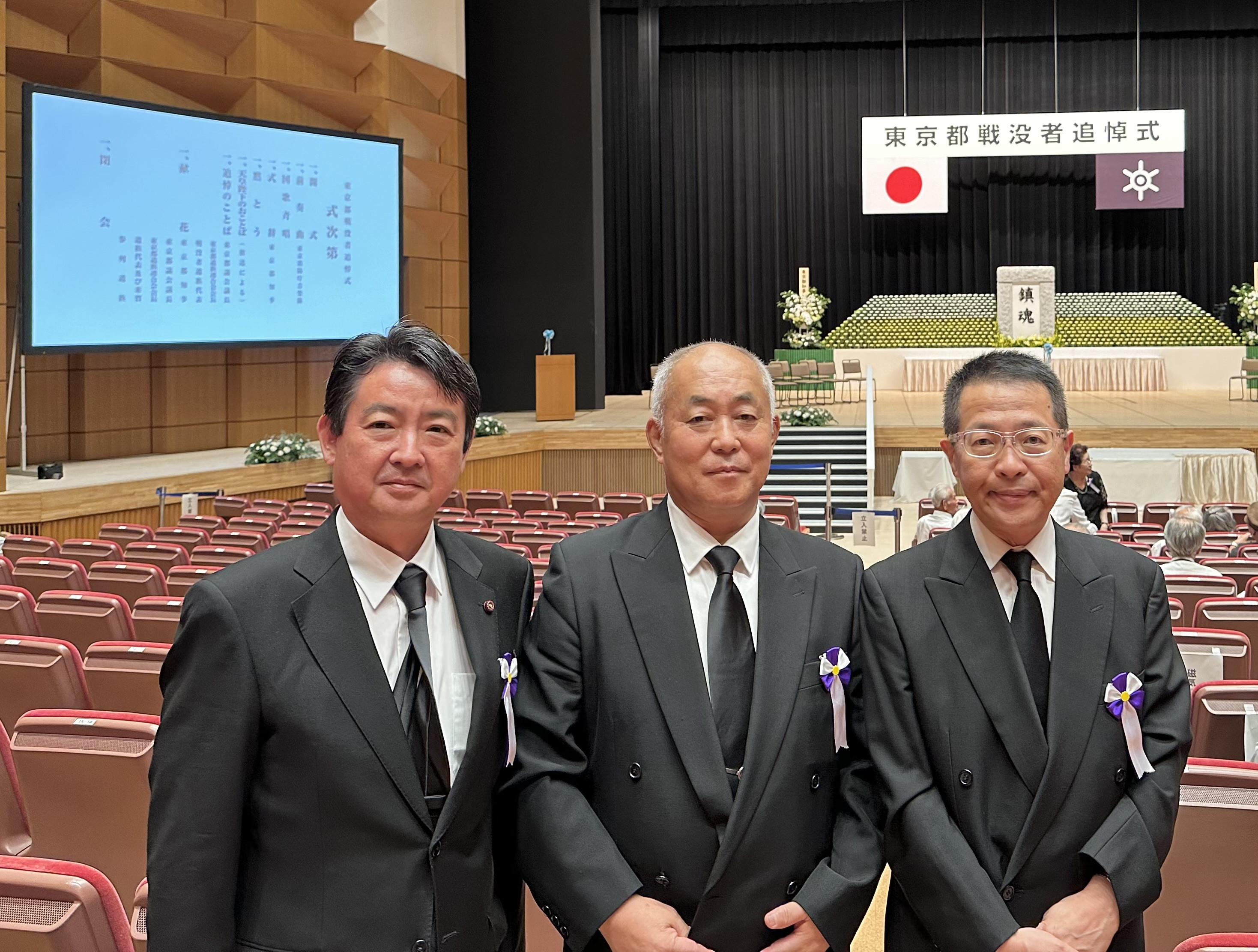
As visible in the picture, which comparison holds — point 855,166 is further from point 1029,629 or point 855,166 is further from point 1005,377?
point 1029,629

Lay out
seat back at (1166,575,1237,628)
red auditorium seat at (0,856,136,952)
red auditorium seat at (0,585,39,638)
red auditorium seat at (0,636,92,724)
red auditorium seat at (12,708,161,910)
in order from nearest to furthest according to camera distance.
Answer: red auditorium seat at (0,856,136,952) → red auditorium seat at (12,708,161,910) → red auditorium seat at (0,636,92,724) → red auditorium seat at (0,585,39,638) → seat back at (1166,575,1237,628)

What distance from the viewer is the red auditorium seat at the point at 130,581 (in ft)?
17.2

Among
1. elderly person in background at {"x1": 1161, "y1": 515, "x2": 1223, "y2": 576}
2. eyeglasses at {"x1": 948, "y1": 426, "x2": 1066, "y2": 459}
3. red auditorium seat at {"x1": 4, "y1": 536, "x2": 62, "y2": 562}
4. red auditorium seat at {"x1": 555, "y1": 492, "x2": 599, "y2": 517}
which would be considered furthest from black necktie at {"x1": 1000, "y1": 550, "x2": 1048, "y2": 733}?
red auditorium seat at {"x1": 555, "y1": 492, "x2": 599, "y2": 517}

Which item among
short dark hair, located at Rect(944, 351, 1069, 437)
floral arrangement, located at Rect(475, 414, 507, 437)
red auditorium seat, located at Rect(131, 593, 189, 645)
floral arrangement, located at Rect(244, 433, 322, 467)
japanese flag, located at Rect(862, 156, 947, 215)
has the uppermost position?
japanese flag, located at Rect(862, 156, 947, 215)

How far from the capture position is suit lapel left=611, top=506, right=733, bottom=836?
6.30 feet

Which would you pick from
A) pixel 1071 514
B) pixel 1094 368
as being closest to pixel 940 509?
pixel 1071 514

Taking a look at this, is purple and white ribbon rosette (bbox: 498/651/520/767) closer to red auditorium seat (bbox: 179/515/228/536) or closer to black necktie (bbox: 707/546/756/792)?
black necktie (bbox: 707/546/756/792)

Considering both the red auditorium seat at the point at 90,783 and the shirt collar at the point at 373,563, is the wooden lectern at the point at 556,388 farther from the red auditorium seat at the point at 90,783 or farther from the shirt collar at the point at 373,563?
the shirt collar at the point at 373,563

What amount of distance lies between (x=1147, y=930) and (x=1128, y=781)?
0.70 meters

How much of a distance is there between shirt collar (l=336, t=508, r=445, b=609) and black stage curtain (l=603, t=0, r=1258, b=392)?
20621 millimetres

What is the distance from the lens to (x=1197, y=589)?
4797 mm

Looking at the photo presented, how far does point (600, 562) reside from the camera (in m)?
2.06

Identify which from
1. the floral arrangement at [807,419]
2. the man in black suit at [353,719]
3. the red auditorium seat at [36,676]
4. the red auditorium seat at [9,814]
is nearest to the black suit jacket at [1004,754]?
the man in black suit at [353,719]

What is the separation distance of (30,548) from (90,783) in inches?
210
